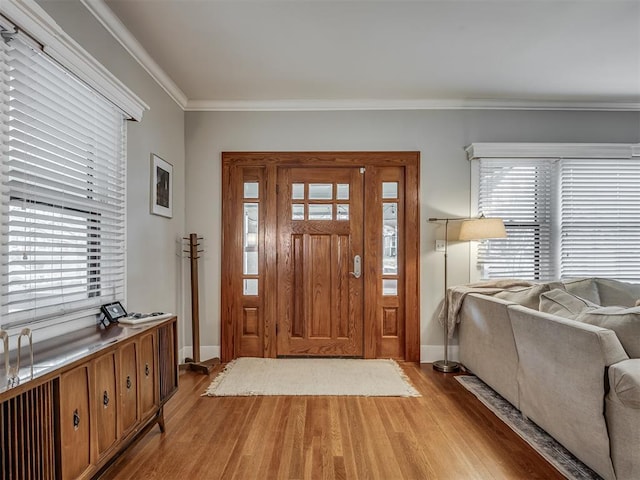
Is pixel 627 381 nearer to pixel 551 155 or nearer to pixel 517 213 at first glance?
pixel 517 213

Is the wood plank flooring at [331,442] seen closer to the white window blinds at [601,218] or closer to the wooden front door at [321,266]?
the wooden front door at [321,266]

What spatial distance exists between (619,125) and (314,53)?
3.35 m

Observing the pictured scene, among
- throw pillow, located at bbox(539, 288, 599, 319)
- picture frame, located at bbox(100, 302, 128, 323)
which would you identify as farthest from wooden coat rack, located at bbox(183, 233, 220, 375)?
throw pillow, located at bbox(539, 288, 599, 319)

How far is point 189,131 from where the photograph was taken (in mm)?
3963

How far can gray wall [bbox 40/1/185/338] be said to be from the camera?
2316 millimetres

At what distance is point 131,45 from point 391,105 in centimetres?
240

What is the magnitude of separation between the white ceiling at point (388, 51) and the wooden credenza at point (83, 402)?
198cm

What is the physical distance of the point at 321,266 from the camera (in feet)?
13.0

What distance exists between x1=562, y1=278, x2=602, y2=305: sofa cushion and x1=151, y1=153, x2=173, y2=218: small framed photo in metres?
3.38

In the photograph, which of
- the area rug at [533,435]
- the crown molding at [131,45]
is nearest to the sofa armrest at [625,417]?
the area rug at [533,435]

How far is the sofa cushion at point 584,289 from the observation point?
304 cm

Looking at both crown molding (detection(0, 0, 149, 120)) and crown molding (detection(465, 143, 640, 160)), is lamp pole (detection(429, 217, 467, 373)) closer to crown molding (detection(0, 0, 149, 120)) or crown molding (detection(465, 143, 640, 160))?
crown molding (detection(465, 143, 640, 160))

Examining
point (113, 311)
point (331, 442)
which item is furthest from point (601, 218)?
point (113, 311)

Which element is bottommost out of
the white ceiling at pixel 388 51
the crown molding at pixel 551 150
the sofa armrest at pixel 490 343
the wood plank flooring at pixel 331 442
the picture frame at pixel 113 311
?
the wood plank flooring at pixel 331 442
